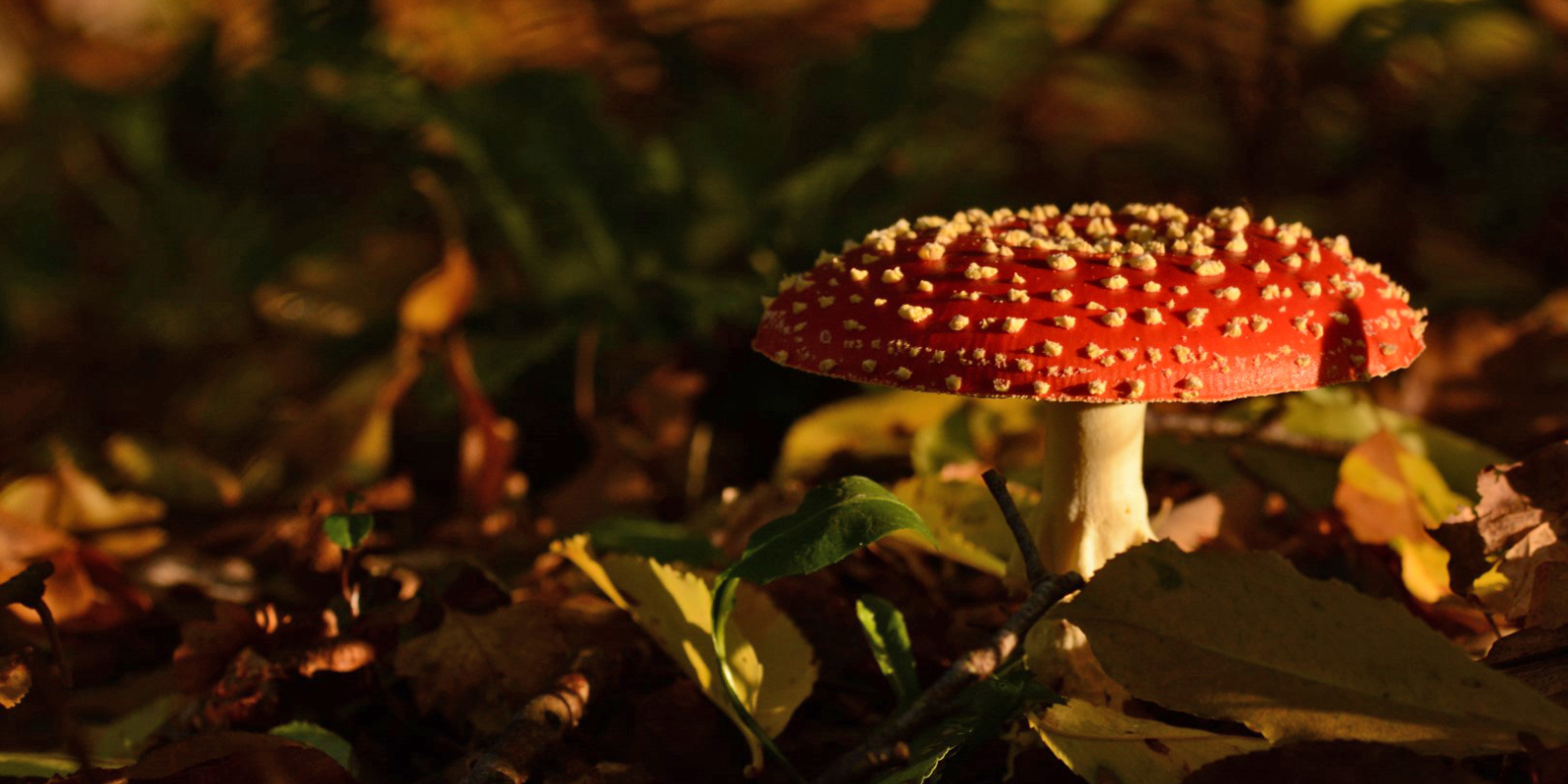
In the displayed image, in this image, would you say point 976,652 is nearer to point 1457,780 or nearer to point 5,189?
point 1457,780

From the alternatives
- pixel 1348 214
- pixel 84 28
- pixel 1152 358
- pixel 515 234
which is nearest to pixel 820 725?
pixel 1152 358

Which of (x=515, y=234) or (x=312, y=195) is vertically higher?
(x=515, y=234)

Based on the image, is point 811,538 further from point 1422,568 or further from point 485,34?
point 485,34

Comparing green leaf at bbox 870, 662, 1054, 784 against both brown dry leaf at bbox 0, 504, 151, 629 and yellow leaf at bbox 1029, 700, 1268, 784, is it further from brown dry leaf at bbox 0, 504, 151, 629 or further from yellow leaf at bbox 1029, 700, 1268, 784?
brown dry leaf at bbox 0, 504, 151, 629

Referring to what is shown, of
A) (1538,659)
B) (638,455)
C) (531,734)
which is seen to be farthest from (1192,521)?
(638,455)

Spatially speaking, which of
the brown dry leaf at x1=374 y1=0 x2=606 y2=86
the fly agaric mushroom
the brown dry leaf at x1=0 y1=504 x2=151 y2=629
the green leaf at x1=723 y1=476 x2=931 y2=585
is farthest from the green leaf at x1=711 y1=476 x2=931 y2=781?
the brown dry leaf at x1=374 y1=0 x2=606 y2=86

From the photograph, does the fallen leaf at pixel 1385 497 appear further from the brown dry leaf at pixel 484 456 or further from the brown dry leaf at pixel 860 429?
the brown dry leaf at pixel 484 456

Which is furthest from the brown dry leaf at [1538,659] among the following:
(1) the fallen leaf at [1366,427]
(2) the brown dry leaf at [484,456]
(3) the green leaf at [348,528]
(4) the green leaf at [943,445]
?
(2) the brown dry leaf at [484,456]

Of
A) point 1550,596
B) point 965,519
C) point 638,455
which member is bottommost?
point 638,455
